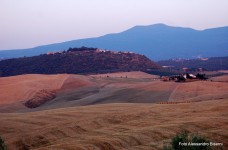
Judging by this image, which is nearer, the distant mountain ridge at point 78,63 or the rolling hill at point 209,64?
the distant mountain ridge at point 78,63

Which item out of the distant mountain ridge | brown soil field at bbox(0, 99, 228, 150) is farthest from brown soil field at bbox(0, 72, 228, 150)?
the distant mountain ridge

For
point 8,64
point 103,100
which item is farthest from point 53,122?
point 8,64

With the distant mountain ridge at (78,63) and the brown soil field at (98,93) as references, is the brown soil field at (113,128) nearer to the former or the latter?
the brown soil field at (98,93)

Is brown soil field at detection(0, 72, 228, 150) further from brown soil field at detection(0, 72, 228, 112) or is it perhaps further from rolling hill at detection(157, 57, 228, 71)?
rolling hill at detection(157, 57, 228, 71)

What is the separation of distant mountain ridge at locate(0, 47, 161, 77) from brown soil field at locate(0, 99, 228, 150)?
59.6 metres

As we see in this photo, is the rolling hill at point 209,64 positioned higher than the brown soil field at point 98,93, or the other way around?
the rolling hill at point 209,64

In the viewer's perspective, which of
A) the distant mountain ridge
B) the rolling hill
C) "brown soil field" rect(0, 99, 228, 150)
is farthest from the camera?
the rolling hill

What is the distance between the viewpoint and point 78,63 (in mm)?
90375

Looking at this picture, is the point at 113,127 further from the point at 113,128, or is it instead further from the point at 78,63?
the point at 78,63

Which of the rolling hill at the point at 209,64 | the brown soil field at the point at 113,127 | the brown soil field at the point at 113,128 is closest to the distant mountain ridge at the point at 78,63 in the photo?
the rolling hill at the point at 209,64

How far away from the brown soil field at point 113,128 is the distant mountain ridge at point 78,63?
59.6m

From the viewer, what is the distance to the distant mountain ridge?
289 feet

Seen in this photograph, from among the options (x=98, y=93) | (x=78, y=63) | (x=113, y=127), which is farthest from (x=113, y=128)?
(x=78, y=63)

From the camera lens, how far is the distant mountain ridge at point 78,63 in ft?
289
